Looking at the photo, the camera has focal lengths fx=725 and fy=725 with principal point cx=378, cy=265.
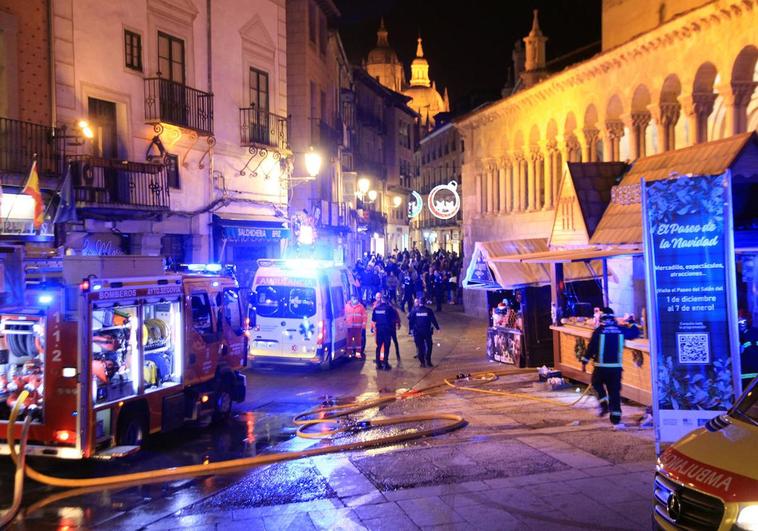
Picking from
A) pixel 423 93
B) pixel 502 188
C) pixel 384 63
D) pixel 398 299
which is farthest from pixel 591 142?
pixel 423 93

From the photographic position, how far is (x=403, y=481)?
328 inches

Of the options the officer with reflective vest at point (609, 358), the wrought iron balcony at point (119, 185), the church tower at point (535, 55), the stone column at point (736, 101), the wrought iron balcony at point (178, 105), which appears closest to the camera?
the officer with reflective vest at point (609, 358)

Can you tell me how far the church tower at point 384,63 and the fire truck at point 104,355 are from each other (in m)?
95.7

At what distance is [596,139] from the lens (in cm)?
2386

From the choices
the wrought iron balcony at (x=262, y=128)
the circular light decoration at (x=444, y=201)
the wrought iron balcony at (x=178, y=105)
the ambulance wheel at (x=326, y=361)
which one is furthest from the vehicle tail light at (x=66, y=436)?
the circular light decoration at (x=444, y=201)

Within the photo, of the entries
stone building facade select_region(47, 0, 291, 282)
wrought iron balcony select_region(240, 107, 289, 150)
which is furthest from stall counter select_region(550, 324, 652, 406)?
wrought iron balcony select_region(240, 107, 289, 150)

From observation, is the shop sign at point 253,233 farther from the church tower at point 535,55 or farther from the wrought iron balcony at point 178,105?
the church tower at point 535,55

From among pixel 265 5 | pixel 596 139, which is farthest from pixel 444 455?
pixel 265 5

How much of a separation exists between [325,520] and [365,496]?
0.78m

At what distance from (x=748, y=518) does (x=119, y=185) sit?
54.5 feet

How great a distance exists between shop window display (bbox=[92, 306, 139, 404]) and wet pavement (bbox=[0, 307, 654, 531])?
1010mm

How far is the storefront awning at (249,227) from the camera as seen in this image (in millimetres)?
22391

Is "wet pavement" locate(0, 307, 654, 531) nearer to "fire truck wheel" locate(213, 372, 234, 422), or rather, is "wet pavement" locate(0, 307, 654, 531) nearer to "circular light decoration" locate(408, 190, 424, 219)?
"fire truck wheel" locate(213, 372, 234, 422)

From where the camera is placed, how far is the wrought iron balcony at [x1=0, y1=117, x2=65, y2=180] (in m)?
15.3
